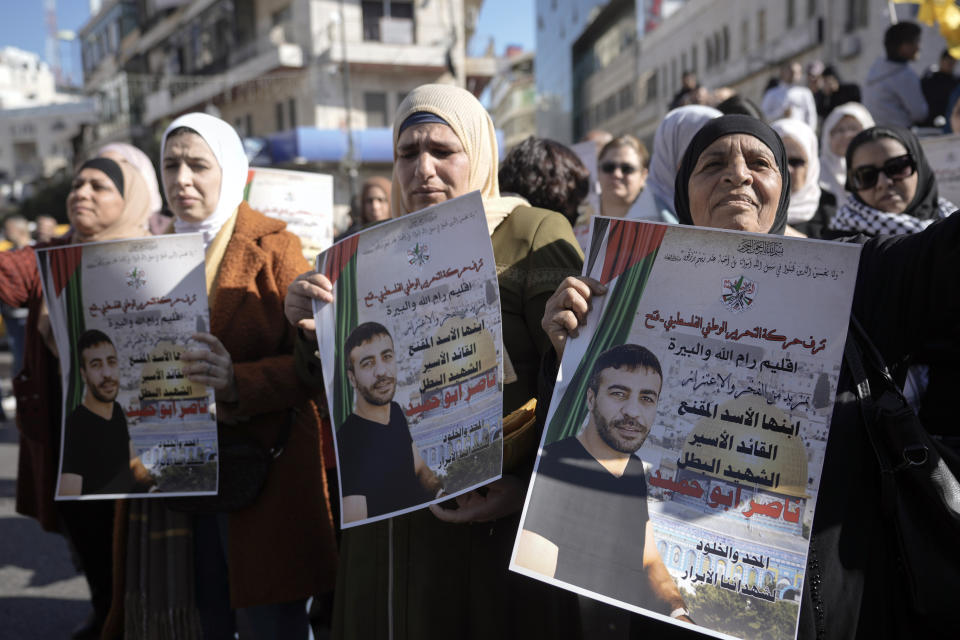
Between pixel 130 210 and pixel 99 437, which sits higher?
pixel 130 210

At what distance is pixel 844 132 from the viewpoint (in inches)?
188

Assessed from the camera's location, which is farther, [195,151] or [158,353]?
[195,151]

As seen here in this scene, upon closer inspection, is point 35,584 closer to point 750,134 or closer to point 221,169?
point 221,169

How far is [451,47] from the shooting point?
30.9 meters

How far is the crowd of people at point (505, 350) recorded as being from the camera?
1.50 meters

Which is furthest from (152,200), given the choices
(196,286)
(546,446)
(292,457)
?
(546,446)

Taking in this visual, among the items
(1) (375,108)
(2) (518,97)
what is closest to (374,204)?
(1) (375,108)

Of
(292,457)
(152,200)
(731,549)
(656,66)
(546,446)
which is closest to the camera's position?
(731,549)

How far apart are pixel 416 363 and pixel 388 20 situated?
31.3 metres

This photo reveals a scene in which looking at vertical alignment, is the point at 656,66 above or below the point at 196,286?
above

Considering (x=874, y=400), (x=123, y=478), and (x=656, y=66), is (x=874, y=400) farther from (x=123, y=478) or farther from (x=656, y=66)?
(x=656, y=66)

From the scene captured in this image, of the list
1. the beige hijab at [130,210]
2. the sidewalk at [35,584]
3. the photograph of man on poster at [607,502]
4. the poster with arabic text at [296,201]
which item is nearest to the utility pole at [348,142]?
the sidewalk at [35,584]

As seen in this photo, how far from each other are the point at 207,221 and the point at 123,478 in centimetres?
82

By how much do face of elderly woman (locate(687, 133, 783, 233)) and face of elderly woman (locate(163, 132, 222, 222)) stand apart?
1.57 m
